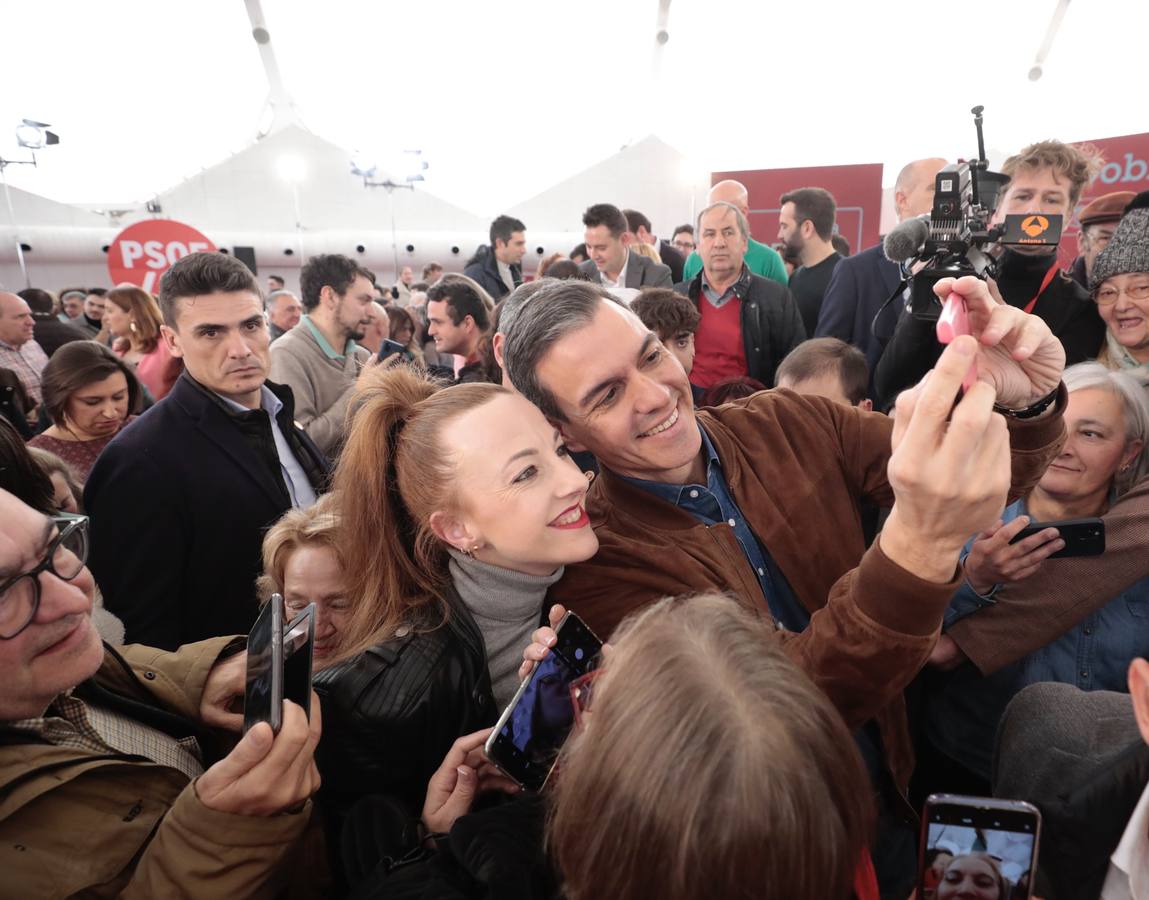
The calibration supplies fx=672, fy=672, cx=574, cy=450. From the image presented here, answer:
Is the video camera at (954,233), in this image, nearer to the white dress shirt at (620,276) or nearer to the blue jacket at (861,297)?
the blue jacket at (861,297)

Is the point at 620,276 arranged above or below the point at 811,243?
below

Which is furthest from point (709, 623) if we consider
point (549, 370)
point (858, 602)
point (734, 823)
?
point (549, 370)

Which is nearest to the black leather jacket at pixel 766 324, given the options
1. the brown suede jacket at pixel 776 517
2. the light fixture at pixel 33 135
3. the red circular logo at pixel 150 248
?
the brown suede jacket at pixel 776 517

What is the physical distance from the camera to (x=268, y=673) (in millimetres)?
987

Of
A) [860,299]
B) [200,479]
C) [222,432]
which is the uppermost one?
[860,299]

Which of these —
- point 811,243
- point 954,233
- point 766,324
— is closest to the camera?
Answer: point 954,233

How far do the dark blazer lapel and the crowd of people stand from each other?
0.4 inches

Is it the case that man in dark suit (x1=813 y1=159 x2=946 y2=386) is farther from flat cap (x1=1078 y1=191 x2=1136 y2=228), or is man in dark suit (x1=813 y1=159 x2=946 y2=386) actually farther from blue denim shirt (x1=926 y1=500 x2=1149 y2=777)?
blue denim shirt (x1=926 y1=500 x2=1149 y2=777)

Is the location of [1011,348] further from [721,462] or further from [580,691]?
[580,691]

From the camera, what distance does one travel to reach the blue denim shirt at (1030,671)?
5.47 ft

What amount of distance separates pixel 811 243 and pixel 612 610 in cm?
402

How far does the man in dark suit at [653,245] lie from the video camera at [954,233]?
4.82 meters

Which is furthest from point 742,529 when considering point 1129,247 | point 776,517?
point 1129,247

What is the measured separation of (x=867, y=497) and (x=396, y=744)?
1294mm
